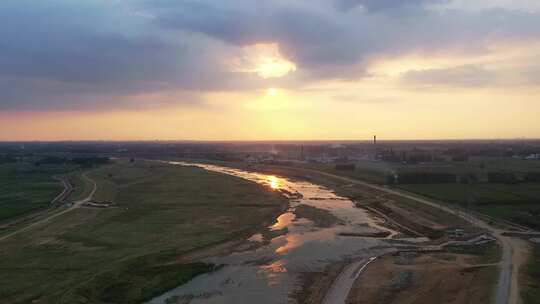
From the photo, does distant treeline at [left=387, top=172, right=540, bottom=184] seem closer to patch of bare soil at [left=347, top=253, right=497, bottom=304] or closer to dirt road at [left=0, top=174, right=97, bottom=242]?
patch of bare soil at [left=347, top=253, right=497, bottom=304]

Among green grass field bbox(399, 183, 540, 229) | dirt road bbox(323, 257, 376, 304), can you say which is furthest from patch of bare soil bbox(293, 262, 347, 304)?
Result: green grass field bbox(399, 183, 540, 229)

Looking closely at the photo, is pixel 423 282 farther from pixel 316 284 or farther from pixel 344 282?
pixel 316 284


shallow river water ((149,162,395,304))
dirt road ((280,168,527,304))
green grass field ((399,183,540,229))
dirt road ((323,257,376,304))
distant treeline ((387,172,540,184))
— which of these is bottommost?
shallow river water ((149,162,395,304))

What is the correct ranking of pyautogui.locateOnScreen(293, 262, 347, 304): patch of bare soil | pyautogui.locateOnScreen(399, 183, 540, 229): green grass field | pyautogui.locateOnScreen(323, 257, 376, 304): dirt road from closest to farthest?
pyautogui.locateOnScreen(323, 257, 376, 304): dirt road < pyautogui.locateOnScreen(293, 262, 347, 304): patch of bare soil < pyautogui.locateOnScreen(399, 183, 540, 229): green grass field

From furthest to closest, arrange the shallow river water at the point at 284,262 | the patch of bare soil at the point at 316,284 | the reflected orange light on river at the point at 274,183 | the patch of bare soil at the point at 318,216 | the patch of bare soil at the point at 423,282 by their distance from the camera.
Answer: the reflected orange light on river at the point at 274,183
the patch of bare soil at the point at 318,216
the shallow river water at the point at 284,262
the patch of bare soil at the point at 316,284
the patch of bare soil at the point at 423,282

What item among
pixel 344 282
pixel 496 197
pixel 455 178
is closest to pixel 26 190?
pixel 344 282

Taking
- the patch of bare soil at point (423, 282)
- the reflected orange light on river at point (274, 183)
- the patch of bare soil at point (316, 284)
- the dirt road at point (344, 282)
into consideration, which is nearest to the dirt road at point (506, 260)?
the patch of bare soil at point (423, 282)

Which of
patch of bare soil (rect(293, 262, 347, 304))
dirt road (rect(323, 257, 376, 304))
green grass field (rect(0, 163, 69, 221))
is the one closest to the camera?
dirt road (rect(323, 257, 376, 304))

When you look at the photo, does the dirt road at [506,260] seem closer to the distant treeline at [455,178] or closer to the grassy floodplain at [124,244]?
the grassy floodplain at [124,244]
